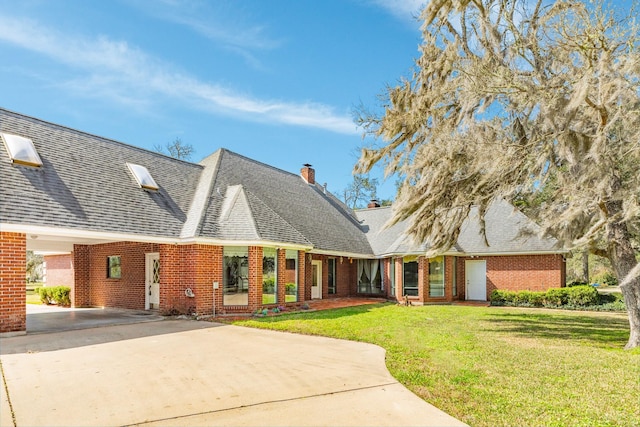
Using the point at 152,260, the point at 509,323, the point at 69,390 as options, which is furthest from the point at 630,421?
the point at 152,260

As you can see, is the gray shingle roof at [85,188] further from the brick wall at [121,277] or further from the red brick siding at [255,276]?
the red brick siding at [255,276]

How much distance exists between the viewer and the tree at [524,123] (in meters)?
7.44

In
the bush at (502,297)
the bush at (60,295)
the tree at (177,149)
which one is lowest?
the bush at (502,297)

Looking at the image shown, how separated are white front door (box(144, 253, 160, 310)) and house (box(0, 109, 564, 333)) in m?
0.04

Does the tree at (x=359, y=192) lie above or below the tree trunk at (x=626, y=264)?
above

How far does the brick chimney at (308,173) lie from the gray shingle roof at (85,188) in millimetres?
10082

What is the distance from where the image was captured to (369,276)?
22125mm

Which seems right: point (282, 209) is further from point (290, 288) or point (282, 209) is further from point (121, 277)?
point (121, 277)

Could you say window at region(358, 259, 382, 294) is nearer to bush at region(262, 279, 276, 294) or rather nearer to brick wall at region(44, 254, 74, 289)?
bush at region(262, 279, 276, 294)

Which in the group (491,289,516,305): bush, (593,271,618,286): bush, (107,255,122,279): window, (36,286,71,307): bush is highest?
(107,255,122,279): window

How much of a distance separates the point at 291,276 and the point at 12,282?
Result: 865cm

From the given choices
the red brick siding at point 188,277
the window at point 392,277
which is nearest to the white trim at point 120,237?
the red brick siding at point 188,277

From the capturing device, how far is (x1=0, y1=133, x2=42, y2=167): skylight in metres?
10.5

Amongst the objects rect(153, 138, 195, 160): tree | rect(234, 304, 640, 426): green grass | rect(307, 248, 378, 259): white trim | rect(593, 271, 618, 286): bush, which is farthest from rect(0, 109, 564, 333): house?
rect(593, 271, 618, 286): bush
